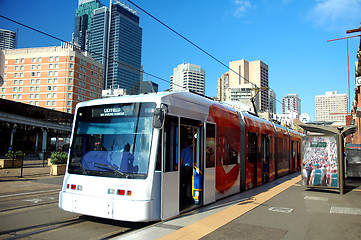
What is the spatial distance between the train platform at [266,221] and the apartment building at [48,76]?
100 meters

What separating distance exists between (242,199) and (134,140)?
5.07m

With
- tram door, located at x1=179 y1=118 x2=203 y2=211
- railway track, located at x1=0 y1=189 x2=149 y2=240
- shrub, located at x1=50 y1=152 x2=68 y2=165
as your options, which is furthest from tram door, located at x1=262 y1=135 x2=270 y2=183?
shrub, located at x1=50 y1=152 x2=68 y2=165

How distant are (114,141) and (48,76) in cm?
10657

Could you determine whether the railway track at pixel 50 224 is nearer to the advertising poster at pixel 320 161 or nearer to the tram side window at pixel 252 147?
the tram side window at pixel 252 147

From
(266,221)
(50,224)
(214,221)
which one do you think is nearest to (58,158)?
(50,224)

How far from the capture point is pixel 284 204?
9.04 meters

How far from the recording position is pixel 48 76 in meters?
102

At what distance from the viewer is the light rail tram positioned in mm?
6027

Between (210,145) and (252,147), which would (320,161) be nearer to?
(252,147)

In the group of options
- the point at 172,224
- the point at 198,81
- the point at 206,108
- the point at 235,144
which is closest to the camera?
the point at 172,224

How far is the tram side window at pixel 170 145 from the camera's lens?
6.55m

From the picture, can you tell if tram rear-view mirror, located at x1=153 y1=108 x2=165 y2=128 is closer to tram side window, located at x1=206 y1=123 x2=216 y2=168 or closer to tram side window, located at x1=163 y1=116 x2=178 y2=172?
tram side window, located at x1=163 y1=116 x2=178 y2=172

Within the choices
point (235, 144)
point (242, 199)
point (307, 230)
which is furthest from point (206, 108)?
point (307, 230)

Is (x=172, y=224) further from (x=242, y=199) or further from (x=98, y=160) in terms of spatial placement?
(x=242, y=199)
